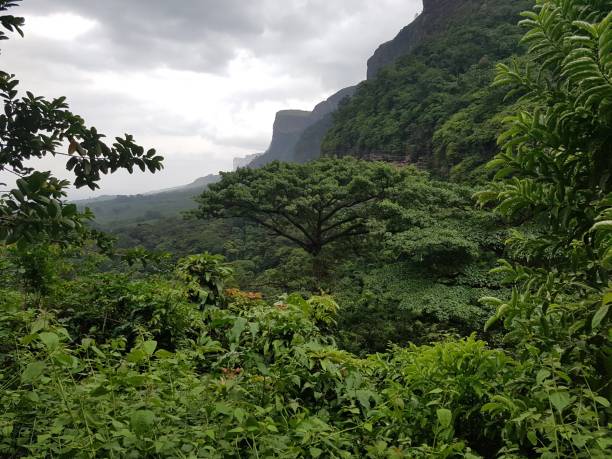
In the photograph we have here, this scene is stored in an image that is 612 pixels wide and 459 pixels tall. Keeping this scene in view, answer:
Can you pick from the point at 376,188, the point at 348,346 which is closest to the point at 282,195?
the point at 376,188

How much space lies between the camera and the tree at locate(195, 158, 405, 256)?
1566 centimetres

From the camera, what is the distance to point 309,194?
53.5ft

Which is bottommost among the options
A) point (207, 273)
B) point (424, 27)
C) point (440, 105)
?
point (207, 273)

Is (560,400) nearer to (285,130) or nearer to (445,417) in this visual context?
(445,417)

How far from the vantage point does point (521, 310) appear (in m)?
2.26

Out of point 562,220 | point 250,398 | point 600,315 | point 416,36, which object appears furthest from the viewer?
point 416,36

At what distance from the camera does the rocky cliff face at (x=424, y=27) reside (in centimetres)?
5462

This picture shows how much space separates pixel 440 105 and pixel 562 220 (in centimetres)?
2997

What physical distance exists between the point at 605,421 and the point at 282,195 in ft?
48.7

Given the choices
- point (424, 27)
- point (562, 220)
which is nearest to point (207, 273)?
point (562, 220)

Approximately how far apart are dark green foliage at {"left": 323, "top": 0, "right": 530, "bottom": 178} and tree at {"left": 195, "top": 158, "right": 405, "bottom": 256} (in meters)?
7.41

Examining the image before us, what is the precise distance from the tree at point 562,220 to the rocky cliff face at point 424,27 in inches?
1743

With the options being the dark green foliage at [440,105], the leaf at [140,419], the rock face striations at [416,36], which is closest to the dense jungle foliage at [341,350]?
the leaf at [140,419]

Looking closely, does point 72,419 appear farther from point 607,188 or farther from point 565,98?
point 565,98
